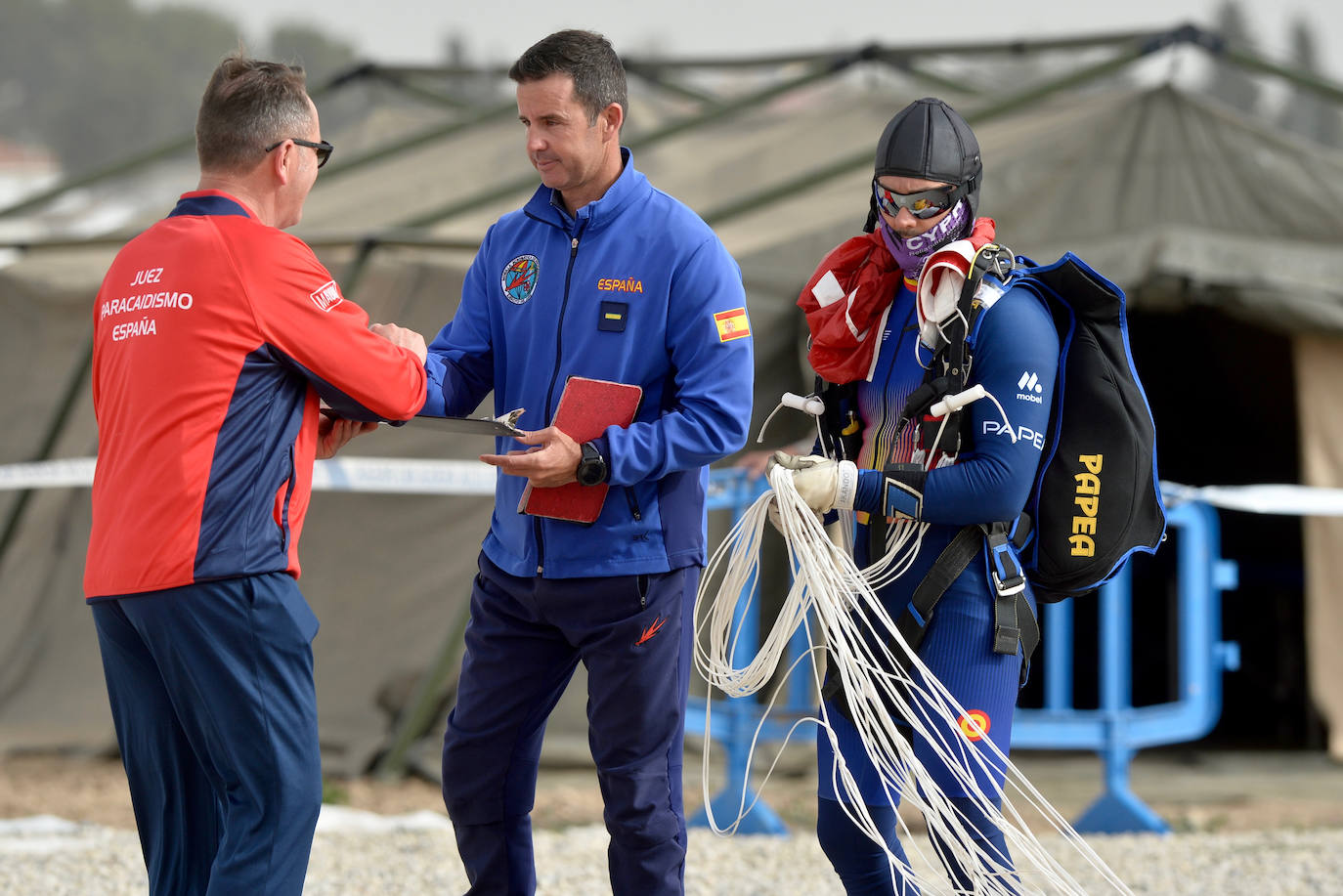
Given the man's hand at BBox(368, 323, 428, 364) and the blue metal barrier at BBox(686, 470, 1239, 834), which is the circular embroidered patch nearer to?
the man's hand at BBox(368, 323, 428, 364)

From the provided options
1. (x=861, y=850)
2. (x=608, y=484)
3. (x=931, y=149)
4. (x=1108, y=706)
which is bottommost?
(x=861, y=850)

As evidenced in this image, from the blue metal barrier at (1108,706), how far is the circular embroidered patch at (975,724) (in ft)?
8.71

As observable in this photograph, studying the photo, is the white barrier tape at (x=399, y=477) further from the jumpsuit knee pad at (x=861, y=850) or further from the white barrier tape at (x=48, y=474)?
the jumpsuit knee pad at (x=861, y=850)

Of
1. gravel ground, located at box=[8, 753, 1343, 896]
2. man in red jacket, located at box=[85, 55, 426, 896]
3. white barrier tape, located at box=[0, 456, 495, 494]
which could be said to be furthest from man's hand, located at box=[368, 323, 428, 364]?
white barrier tape, located at box=[0, 456, 495, 494]

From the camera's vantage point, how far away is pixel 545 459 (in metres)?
2.94

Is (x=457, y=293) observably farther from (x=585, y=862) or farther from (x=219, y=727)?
(x=219, y=727)

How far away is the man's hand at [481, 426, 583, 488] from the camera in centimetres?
294

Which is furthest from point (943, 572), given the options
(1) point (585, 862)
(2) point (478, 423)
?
(1) point (585, 862)

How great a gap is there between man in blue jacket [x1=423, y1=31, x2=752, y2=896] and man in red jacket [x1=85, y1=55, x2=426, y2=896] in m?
0.42

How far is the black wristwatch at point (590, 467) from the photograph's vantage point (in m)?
2.97

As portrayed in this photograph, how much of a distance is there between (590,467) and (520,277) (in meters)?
0.50

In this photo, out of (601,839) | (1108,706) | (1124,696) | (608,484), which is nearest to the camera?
(608,484)

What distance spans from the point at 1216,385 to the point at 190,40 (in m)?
95.0

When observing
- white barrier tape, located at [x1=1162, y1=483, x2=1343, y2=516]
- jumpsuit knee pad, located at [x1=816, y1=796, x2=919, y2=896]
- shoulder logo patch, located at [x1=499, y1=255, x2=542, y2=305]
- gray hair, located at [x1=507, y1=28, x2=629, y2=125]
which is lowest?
jumpsuit knee pad, located at [x1=816, y1=796, x2=919, y2=896]
